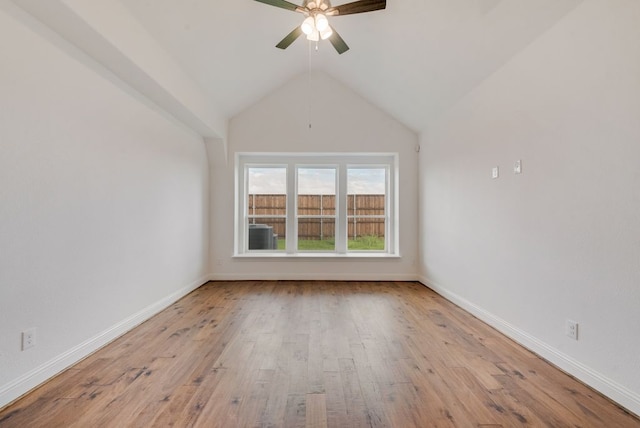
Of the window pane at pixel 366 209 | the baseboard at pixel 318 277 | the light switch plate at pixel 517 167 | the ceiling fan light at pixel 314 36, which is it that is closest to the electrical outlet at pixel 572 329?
the light switch plate at pixel 517 167

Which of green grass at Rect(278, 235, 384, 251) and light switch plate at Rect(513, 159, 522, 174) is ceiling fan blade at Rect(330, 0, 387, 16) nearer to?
light switch plate at Rect(513, 159, 522, 174)

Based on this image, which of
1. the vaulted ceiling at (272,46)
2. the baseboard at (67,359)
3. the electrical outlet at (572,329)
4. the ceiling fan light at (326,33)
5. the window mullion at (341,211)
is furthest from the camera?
the window mullion at (341,211)

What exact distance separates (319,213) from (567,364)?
12.3 ft

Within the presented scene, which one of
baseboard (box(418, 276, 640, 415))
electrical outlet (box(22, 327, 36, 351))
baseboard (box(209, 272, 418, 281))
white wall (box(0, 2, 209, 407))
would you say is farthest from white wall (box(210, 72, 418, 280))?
electrical outlet (box(22, 327, 36, 351))

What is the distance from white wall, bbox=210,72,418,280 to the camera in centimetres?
476

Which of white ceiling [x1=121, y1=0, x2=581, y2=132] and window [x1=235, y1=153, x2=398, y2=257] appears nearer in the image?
white ceiling [x1=121, y1=0, x2=581, y2=132]

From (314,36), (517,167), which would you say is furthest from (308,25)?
(517,167)

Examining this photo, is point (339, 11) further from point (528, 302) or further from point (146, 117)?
point (528, 302)

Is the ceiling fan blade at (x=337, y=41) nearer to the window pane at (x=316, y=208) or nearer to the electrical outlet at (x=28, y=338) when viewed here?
the window pane at (x=316, y=208)

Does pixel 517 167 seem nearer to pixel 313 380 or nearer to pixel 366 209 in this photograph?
pixel 313 380

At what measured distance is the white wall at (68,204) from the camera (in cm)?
171

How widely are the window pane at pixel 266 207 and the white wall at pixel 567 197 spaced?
304cm

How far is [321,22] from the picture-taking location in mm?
2314

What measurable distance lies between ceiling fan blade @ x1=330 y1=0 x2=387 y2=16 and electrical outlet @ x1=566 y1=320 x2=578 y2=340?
265cm
